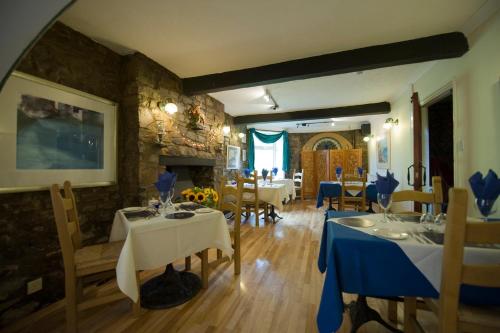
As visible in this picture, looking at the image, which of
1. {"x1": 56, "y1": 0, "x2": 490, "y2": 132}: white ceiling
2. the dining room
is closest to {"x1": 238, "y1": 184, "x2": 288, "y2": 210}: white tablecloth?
the dining room

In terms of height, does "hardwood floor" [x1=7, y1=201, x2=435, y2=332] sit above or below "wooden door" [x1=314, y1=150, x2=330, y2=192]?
below

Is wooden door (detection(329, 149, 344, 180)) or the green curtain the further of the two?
the green curtain

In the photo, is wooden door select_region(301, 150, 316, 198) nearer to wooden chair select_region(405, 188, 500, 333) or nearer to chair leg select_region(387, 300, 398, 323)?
chair leg select_region(387, 300, 398, 323)

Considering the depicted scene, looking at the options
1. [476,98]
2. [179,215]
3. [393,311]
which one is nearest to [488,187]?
[393,311]

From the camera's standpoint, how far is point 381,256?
1101 mm

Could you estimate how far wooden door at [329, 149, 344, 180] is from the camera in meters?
7.04

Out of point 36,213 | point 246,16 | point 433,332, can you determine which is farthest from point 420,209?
point 36,213

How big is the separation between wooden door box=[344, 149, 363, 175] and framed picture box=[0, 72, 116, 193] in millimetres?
6424

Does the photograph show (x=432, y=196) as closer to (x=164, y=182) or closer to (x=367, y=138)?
(x=164, y=182)

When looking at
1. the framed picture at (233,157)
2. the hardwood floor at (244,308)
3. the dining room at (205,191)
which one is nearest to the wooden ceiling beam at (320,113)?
the framed picture at (233,157)

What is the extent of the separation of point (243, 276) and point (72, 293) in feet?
4.59

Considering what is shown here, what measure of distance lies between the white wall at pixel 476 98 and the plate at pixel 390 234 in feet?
5.12

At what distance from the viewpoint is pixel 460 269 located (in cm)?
84

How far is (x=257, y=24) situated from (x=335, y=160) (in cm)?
581
